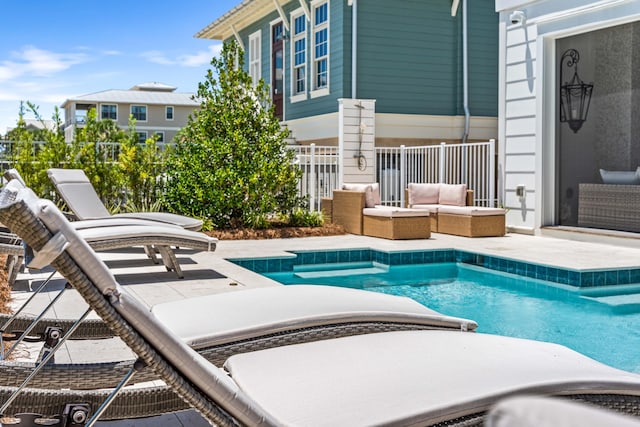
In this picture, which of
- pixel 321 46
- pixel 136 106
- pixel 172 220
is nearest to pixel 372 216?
pixel 172 220

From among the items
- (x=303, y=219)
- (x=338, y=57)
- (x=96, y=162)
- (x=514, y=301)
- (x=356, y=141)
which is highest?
(x=338, y=57)

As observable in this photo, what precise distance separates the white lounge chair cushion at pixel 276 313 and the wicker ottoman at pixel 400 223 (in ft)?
21.9

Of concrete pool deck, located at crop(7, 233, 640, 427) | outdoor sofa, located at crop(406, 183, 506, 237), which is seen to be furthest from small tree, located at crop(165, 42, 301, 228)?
outdoor sofa, located at crop(406, 183, 506, 237)

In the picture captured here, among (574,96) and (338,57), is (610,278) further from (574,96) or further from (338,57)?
(338,57)

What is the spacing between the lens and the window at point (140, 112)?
172 feet

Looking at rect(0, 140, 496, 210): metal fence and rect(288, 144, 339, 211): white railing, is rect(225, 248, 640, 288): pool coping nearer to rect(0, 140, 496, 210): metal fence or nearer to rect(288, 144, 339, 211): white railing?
rect(0, 140, 496, 210): metal fence

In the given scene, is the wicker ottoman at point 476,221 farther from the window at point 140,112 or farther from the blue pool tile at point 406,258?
the window at point 140,112

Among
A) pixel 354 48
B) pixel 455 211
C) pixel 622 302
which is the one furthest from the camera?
pixel 354 48

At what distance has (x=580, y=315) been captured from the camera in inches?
227

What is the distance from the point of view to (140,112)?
52781 millimetres

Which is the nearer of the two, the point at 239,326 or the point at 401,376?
the point at 401,376

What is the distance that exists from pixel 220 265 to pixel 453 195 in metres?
5.18

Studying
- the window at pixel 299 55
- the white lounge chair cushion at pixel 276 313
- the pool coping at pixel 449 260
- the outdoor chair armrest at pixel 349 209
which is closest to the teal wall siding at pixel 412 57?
the window at pixel 299 55

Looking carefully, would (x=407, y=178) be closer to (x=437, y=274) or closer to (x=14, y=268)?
(x=437, y=274)
